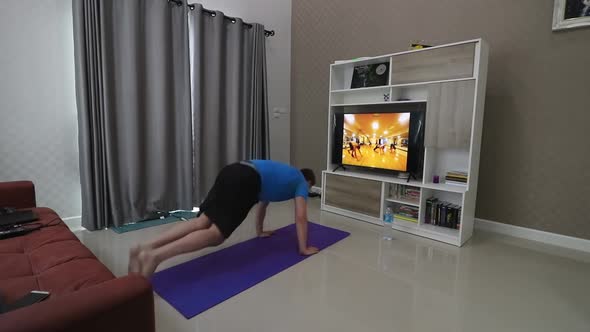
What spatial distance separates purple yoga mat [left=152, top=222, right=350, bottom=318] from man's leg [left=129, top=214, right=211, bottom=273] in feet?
0.66

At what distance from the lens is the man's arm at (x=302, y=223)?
239 cm

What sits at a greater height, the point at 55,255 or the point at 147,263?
the point at 55,255

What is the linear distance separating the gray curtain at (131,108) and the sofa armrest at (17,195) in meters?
0.61

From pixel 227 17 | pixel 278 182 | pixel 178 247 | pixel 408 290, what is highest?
pixel 227 17

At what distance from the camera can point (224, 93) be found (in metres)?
3.92

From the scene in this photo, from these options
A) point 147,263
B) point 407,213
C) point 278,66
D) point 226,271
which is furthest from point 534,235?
point 278,66

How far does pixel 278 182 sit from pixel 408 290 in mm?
1137

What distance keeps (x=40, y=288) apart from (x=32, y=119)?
6.76 ft

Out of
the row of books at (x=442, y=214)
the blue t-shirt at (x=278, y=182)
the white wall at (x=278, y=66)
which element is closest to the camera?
the blue t-shirt at (x=278, y=182)

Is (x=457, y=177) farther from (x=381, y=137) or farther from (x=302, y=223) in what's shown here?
(x=302, y=223)

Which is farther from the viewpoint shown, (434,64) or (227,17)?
(227,17)

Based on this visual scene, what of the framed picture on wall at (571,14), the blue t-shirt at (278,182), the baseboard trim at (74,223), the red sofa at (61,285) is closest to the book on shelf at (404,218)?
the blue t-shirt at (278,182)

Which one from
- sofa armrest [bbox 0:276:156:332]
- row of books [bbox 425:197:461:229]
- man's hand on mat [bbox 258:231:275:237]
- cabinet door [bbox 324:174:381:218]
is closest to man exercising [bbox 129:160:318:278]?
man's hand on mat [bbox 258:231:275:237]

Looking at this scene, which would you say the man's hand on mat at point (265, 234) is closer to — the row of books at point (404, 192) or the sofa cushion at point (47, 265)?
the row of books at point (404, 192)
